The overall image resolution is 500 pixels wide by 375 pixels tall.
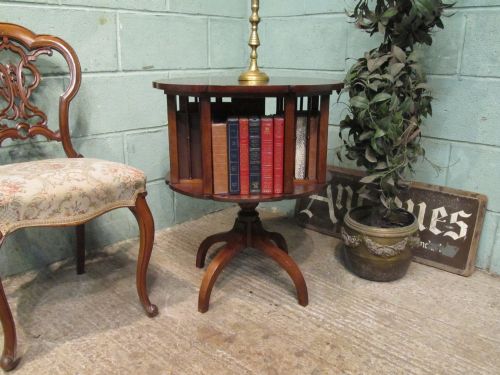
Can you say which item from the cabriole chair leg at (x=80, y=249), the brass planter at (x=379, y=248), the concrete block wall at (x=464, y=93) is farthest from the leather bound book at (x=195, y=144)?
the concrete block wall at (x=464, y=93)

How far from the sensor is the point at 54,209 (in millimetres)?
1213

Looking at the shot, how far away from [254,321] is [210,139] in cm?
62

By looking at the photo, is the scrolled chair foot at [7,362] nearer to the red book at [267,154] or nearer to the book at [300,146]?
the red book at [267,154]

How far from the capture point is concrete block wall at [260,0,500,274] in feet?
5.48

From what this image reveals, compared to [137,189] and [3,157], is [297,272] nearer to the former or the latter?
[137,189]

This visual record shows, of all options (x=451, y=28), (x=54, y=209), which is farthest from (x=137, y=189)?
(x=451, y=28)

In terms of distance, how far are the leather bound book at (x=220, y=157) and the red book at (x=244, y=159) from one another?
0.05 metres

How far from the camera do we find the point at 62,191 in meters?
1.22

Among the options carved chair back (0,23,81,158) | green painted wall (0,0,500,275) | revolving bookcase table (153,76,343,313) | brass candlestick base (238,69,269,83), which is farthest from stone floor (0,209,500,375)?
brass candlestick base (238,69,269,83)

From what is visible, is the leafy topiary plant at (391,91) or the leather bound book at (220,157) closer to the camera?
the leather bound book at (220,157)

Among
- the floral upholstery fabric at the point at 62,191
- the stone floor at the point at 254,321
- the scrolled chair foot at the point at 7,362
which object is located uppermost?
the floral upholstery fabric at the point at 62,191

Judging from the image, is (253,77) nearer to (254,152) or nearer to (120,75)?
(254,152)

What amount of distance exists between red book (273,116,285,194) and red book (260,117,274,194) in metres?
0.01

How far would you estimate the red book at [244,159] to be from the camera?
4.59 feet
